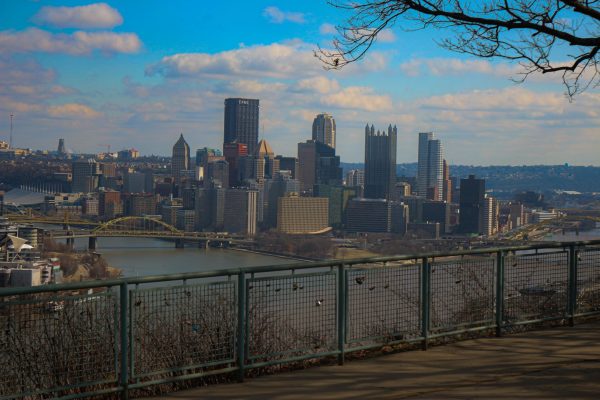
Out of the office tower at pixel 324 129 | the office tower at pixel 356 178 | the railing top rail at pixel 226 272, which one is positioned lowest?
the railing top rail at pixel 226 272

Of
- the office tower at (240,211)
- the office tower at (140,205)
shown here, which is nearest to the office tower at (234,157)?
the office tower at (140,205)

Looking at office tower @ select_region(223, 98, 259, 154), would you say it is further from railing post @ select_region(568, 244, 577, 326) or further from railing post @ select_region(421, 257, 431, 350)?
railing post @ select_region(421, 257, 431, 350)

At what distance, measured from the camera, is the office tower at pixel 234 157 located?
15012 centimetres

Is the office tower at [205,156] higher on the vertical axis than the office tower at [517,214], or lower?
higher

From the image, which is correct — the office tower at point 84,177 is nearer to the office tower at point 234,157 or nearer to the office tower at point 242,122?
the office tower at point 234,157

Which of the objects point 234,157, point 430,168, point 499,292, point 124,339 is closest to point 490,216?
point 430,168

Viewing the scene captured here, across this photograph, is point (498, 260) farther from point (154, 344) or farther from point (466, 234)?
point (466, 234)

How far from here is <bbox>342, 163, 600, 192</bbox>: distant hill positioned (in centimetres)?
12390

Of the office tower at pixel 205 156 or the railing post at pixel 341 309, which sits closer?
the railing post at pixel 341 309

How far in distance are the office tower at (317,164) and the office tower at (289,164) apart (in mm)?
1140

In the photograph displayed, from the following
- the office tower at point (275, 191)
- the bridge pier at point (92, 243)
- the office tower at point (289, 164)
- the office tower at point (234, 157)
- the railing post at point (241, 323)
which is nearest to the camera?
the railing post at point (241, 323)

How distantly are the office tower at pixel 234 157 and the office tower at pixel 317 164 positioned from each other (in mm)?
11801

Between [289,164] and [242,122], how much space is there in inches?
1281

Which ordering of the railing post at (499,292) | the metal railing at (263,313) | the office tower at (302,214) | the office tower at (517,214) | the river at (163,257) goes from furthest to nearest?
1. the office tower at (302,214)
2. the office tower at (517,214)
3. the river at (163,257)
4. the railing post at (499,292)
5. the metal railing at (263,313)
